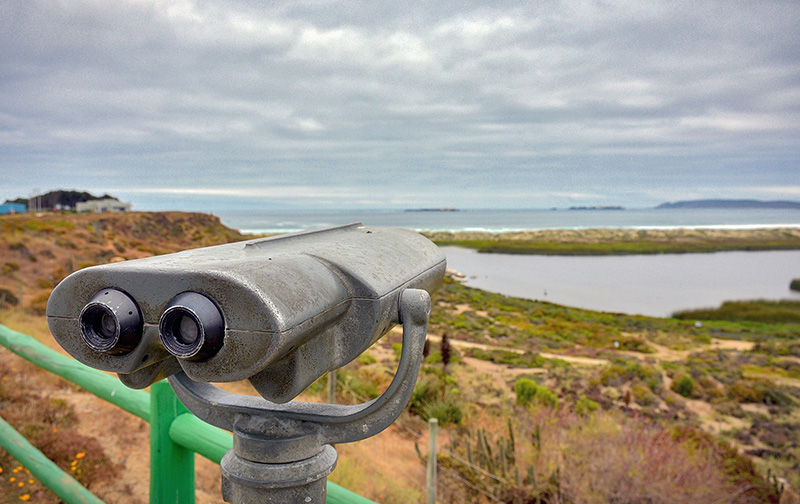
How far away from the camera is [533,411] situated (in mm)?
9609

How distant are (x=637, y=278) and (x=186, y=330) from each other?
61.0m

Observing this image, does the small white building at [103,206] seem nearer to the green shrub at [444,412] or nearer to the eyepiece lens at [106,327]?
the green shrub at [444,412]

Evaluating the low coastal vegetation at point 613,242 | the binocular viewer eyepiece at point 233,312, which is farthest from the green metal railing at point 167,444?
the low coastal vegetation at point 613,242

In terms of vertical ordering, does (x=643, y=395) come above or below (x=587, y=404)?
below

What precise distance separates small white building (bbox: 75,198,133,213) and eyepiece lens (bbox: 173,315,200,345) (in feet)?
197

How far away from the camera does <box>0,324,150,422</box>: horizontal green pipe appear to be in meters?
1.75

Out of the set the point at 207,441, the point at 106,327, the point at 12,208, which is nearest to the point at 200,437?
the point at 207,441

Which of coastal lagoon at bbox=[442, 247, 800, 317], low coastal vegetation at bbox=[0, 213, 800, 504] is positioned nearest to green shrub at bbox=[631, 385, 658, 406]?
low coastal vegetation at bbox=[0, 213, 800, 504]

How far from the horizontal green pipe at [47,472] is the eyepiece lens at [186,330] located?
1.65m

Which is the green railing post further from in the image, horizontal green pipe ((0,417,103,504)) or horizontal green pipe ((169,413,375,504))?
horizontal green pipe ((0,417,103,504))

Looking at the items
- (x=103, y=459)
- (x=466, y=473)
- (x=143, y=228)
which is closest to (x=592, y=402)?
(x=466, y=473)

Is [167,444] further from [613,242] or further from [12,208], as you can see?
[613,242]

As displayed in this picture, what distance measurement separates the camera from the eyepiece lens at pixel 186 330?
25.1 inches

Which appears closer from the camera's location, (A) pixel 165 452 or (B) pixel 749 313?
(A) pixel 165 452
